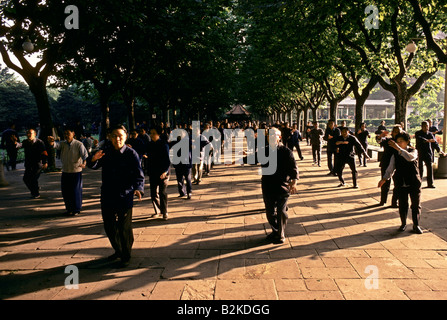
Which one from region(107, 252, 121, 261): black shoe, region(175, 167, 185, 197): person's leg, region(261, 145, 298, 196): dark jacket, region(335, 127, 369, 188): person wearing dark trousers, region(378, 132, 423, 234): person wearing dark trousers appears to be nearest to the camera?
region(107, 252, 121, 261): black shoe

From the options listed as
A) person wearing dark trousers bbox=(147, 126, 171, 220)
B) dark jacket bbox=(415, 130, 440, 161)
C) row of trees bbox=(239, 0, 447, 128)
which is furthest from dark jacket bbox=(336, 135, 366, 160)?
person wearing dark trousers bbox=(147, 126, 171, 220)

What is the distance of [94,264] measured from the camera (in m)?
4.97

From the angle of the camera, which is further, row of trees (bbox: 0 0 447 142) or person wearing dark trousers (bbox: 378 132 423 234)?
row of trees (bbox: 0 0 447 142)

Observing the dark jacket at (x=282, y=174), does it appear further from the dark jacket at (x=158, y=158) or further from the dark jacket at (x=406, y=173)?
the dark jacket at (x=158, y=158)

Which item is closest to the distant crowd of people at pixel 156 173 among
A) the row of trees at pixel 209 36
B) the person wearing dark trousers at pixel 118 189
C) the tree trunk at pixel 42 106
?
the person wearing dark trousers at pixel 118 189

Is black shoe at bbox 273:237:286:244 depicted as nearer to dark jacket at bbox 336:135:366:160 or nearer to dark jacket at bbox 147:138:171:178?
dark jacket at bbox 147:138:171:178

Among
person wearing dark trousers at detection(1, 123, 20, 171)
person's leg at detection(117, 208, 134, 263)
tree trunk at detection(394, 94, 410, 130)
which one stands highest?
tree trunk at detection(394, 94, 410, 130)

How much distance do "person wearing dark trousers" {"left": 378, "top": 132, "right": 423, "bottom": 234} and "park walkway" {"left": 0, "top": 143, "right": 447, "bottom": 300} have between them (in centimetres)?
38

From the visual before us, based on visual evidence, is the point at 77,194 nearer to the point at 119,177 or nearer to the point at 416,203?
the point at 119,177

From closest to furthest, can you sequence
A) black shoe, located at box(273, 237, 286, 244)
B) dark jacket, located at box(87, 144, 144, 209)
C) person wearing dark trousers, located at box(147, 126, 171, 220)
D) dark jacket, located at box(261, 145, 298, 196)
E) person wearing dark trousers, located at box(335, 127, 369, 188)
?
Result: dark jacket, located at box(87, 144, 144, 209)
dark jacket, located at box(261, 145, 298, 196)
black shoe, located at box(273, 237, 286, 244)
person wearing dark trousers, located at box(147, 126, 171, 220)
person wearing dark trousers, located at box(335, 127, 369, 188)

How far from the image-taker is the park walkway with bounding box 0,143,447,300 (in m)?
4.11

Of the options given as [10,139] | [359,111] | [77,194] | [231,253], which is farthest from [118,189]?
[359,111]

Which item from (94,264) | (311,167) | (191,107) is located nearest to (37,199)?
(94,264)
